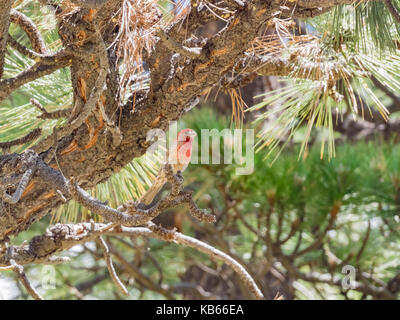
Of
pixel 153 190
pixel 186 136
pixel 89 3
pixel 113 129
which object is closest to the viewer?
pixel 89 3

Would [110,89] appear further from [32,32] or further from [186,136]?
[186,136]

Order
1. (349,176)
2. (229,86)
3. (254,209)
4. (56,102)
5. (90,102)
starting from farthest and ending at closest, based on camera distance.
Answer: (254,209)
(349,176)
(56,102)
(229,86)
(90,102)

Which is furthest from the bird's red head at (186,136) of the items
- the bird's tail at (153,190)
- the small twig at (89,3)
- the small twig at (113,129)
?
the small twig at (89,3)

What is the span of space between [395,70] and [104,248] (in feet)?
1.91

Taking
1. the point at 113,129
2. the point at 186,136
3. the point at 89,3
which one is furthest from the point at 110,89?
the point at 186,136

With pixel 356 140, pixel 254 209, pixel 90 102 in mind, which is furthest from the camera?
pixel 356 140

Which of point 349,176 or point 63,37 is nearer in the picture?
point 63,37

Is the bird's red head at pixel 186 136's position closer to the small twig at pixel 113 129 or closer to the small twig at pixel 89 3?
the small twig at pixel 113 129

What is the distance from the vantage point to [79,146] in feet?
2.41

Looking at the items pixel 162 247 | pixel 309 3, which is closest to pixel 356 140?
pixel 162 247

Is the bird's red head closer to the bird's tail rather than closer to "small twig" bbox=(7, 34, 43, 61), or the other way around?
the bird's tail

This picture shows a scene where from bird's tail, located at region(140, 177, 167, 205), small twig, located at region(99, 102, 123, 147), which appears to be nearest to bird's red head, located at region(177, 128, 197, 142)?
bird's tail, located at region(140, 177, 167, 205)

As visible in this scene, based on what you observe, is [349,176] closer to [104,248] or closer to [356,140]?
[356,140]
